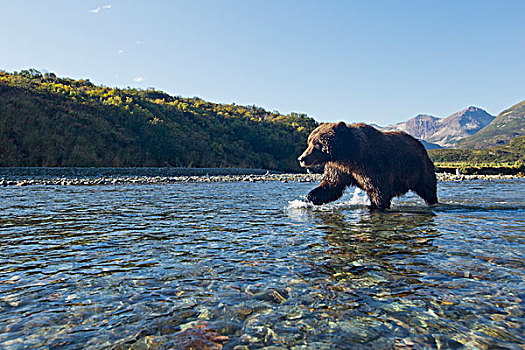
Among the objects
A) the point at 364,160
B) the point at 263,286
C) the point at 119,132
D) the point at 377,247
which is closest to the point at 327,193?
the point at 364,160

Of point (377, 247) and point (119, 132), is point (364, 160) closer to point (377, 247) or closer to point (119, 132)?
point (377, 247)

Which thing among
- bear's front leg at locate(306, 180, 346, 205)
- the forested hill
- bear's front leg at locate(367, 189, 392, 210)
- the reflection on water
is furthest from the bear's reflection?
the forested hill

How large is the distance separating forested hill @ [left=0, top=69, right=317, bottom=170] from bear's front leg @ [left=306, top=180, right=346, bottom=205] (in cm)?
2776

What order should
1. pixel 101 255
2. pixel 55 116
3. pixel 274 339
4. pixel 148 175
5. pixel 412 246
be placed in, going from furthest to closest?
pixel 55 116 < pixel 148 175 < pixel 412 246 < pixel 101 255 < pixel 274 339

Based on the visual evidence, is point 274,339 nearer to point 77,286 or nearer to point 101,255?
point 77,286

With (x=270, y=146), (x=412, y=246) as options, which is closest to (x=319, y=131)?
(x=412, y=246)

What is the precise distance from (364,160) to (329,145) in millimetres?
1049

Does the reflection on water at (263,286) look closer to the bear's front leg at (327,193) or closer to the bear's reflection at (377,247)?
the bear's reflection at (377,247)

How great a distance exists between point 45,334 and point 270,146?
55472mm

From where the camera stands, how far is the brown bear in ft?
30.2

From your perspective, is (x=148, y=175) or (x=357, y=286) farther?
(x=148, y=175)

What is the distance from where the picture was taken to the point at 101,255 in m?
4.84

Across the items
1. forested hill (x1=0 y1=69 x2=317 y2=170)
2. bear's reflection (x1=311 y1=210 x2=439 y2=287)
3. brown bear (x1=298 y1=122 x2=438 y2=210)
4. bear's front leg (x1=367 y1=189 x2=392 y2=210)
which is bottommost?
bear's reflection (x1=311 y1=210 x2=439 y2=287)

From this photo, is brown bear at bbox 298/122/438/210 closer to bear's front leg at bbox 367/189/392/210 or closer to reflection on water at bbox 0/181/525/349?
bear's front leg at bbox 367/189/392/210
